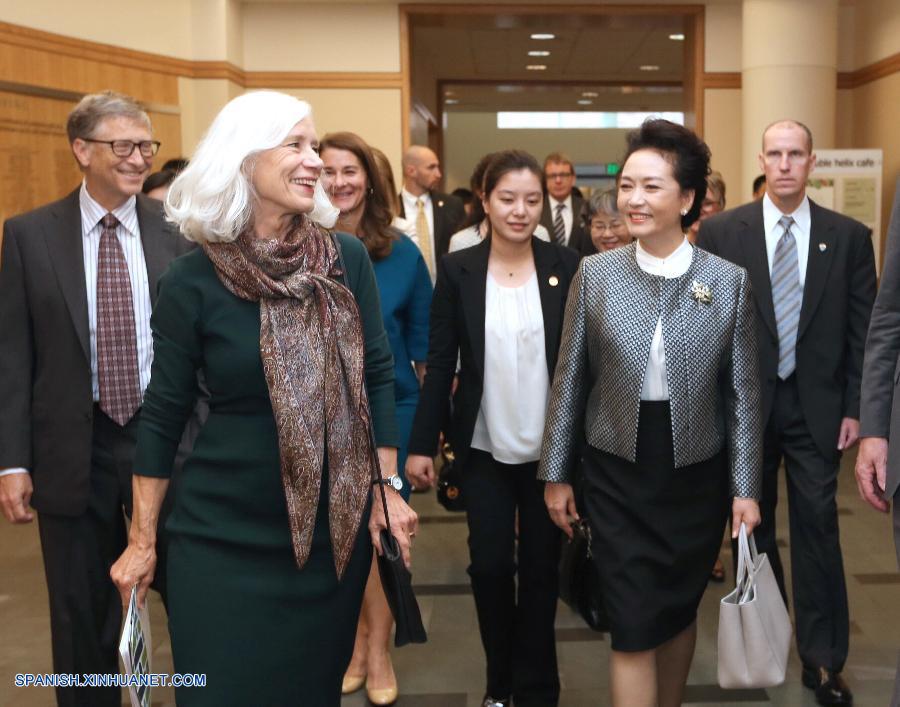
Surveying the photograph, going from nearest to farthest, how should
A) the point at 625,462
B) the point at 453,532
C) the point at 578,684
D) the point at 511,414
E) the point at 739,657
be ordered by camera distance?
the point at 739,657, the point at 625,462, the point at 511,414, the point at 578,684, the point at 453,532

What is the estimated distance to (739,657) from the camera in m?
2.71

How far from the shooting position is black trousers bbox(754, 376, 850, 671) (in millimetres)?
3789

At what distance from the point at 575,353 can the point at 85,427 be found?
4.77ft

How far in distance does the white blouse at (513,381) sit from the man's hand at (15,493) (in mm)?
1401

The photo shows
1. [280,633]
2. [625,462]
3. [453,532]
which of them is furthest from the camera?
[453,532]

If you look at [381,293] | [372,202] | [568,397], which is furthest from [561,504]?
[372,202]

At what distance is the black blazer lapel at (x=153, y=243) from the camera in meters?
3.30

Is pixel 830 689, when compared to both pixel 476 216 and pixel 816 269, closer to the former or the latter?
pixel 816 269

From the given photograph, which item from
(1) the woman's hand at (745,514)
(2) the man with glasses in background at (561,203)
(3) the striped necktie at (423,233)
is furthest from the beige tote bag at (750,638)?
(2) the man with glasses in background at (561,203)

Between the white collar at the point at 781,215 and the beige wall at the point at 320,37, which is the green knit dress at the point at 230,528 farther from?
the beige wall at the point at 320,37

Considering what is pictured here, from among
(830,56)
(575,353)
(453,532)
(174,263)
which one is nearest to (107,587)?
(174,263)

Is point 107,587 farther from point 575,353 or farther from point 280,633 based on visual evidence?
point 575,353

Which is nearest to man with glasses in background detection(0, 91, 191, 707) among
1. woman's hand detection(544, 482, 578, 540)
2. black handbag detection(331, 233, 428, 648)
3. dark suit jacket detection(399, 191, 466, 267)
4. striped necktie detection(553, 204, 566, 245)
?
black handbag detection(331, 233, 428, 648)

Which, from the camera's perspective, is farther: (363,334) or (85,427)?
(85,427)
